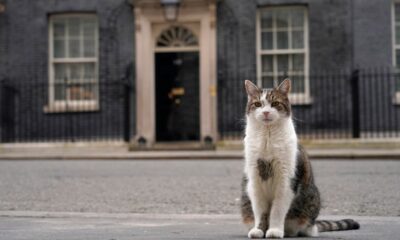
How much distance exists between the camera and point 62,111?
19.4m

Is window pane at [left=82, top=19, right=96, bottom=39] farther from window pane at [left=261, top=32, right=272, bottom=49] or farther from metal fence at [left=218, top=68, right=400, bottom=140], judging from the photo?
window pane at [left=261, top=32, right=272, bottom=49]

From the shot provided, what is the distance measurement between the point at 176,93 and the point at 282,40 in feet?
10.4

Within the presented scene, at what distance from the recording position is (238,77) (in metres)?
19.1

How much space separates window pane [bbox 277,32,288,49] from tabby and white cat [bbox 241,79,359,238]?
14176 millimetres

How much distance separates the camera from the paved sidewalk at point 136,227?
222 inches

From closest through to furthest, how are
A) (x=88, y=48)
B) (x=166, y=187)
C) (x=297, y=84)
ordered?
1. (x=166, y=187)
2. (x=297, y=84)
3. (x=88, y=48)

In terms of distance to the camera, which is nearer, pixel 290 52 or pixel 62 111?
pixel 290 52

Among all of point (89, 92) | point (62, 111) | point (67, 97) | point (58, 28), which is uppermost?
point (58, 28)

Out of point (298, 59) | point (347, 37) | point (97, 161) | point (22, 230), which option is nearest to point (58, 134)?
point (97, 161)

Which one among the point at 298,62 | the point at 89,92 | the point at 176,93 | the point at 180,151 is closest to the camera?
the point at 180,151

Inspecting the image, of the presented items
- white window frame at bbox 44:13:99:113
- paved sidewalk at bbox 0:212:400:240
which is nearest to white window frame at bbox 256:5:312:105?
white window frame at bbox 44:13:99:113

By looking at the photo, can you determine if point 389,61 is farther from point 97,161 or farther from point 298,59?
point 97,161

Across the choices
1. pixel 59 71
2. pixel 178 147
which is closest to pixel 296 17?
pixel 178 147

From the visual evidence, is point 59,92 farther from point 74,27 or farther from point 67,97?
point 74,27
